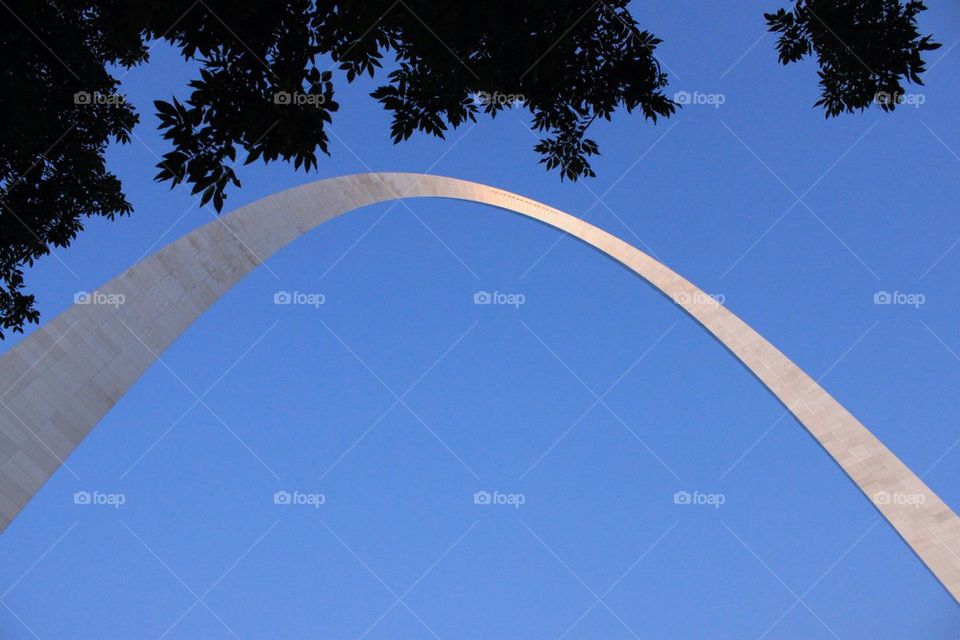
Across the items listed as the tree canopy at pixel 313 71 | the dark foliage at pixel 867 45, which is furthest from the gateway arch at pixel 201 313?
the dark foliage at pixel 867 45

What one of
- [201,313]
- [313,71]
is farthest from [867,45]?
[201,313]

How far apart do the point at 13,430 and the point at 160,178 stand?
15.4 feet

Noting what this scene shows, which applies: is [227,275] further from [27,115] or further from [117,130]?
[27,115]

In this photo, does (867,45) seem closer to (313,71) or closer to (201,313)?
(313,71)

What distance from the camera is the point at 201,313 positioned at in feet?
40.0

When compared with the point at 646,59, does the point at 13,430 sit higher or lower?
lower

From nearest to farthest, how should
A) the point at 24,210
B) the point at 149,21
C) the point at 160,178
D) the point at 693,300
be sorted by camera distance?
the point at 149,21
the point at 160,178
the point at 24,210
the point at 693,300

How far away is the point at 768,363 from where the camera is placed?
16.5m

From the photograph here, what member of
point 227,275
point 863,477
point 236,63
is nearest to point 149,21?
point 236,63

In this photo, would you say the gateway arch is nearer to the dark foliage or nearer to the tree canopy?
the tree canopy

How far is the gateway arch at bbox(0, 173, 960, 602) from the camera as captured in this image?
921cm

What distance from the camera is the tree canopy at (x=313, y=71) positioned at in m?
6.11

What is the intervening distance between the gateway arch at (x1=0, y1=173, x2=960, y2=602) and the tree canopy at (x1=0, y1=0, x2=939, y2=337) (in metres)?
1.03

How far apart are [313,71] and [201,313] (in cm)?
679
